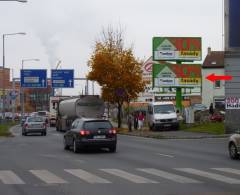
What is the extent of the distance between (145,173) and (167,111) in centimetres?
3456

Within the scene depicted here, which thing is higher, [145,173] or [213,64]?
[213,64]

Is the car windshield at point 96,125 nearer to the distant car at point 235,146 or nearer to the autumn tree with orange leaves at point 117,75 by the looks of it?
the distant car at point 235,146

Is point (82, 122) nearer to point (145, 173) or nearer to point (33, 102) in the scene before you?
point (145, 173)

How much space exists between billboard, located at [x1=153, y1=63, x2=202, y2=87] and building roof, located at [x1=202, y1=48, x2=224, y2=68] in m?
39.8

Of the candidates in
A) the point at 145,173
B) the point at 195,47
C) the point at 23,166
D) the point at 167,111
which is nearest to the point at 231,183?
the point at 145,173

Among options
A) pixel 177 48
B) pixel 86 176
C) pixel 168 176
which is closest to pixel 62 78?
pixel 177 48

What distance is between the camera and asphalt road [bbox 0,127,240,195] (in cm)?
1442

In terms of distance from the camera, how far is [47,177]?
17.2 meters

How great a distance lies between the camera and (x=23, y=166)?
2106cm

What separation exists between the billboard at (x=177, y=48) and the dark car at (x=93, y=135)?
92.0ft

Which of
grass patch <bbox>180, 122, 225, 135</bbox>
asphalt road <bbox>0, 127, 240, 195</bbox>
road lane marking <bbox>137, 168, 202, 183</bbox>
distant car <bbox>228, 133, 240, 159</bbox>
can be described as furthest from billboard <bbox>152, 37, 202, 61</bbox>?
road lane marking <bbox>137, 168, 202, 183</bbox>

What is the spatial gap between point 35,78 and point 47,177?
2100 inches

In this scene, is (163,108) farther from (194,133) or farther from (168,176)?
(168,176)

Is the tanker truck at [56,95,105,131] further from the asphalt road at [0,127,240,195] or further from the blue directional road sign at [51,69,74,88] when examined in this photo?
the asphalt road at [0,127,240,195]
